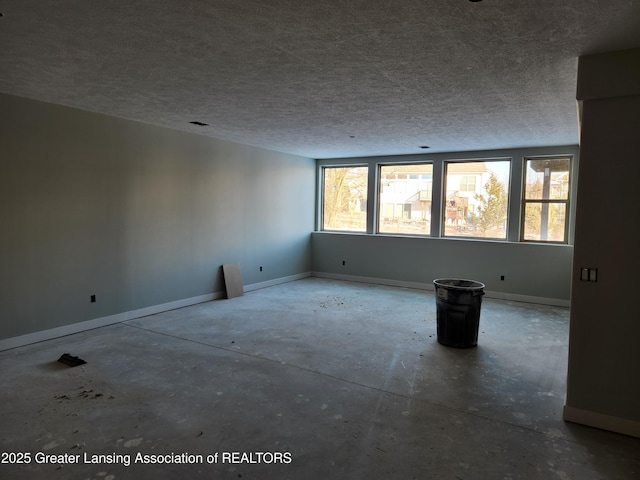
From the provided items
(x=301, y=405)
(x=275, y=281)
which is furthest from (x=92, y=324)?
(x=275, y=281)

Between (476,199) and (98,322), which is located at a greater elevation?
(476,199)

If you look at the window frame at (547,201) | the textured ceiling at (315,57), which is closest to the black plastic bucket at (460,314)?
the textured ceiling at (315,57)

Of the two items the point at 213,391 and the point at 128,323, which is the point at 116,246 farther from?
the point at 213,391

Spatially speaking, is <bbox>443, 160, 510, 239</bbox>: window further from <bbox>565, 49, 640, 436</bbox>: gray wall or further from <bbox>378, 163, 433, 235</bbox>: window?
<bbox>565, 49, 640, 436</bbox>: gray wall

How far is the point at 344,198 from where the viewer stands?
873 centimetres

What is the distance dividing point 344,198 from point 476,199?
272 cm

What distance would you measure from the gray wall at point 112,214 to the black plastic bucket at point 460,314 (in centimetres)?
374

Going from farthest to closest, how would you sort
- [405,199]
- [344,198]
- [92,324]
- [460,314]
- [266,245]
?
[344,198], [405,199], [266,245], [92,324], [460,314]

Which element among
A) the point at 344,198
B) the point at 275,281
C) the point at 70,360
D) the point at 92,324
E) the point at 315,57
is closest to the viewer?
the point at 315,57

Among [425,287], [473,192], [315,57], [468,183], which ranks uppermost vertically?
[315,57]

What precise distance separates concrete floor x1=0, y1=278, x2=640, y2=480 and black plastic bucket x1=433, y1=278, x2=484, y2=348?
0.15 meters

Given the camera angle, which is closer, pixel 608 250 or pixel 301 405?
pixel 608 250

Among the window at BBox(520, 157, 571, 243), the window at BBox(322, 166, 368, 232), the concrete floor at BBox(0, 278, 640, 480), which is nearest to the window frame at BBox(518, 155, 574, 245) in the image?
the window at BBox(520, 157, 571, 243)

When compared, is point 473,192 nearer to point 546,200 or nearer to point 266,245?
→ point 546,200
